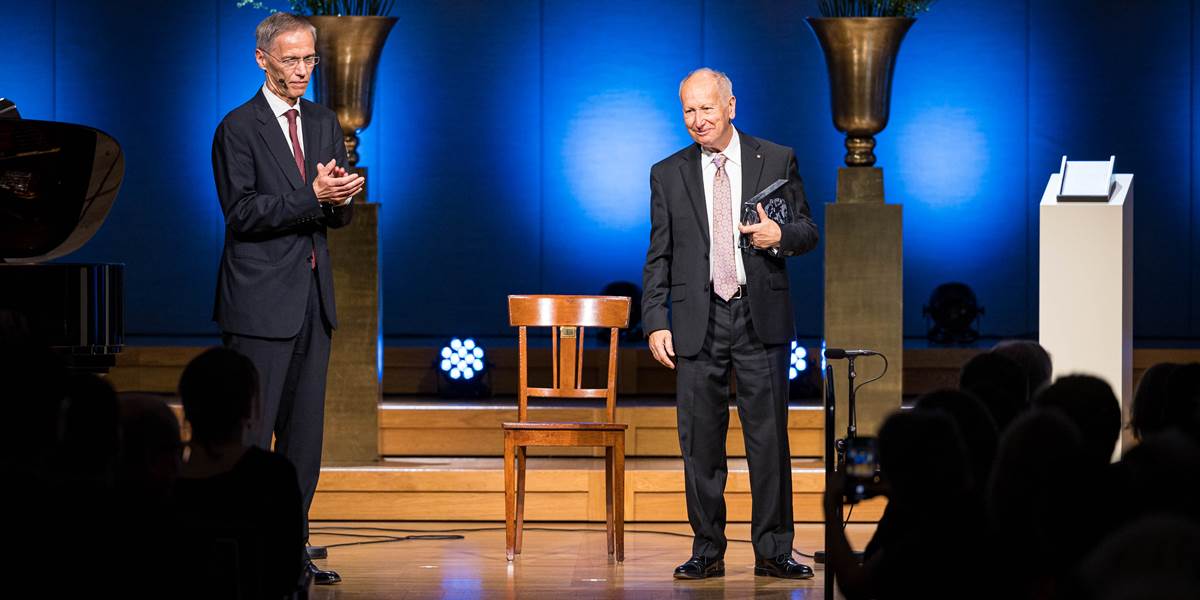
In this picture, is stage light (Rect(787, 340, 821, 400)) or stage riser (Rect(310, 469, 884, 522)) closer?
stage riser (Rect(310, 469, 884, 522))

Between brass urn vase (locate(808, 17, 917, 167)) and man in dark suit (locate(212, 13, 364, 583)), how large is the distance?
217 cm

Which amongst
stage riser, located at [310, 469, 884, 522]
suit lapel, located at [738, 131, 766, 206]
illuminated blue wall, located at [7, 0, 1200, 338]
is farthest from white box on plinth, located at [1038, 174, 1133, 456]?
illuminated blue wall, located at [7, 0, 1200, 338]

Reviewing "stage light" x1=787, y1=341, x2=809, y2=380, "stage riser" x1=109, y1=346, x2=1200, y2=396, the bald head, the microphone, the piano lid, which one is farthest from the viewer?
"stage riser" x1=109, y1=346, x2=1200, y2=396

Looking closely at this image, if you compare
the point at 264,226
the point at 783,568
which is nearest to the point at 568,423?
the point at 783,568

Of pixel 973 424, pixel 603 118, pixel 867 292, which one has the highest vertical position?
pixel 603 118

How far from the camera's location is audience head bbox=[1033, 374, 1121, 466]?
8.04 ft

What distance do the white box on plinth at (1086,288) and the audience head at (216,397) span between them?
268cm

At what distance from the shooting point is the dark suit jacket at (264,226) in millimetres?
3850

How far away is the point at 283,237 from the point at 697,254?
1.23 metres

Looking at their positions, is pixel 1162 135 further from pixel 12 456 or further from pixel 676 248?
pixel 12 456

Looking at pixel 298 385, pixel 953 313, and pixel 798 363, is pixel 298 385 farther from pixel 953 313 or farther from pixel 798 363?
pixel 953 313

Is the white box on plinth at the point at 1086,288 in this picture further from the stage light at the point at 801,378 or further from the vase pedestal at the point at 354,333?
the vase pedestal at the point at 354,333

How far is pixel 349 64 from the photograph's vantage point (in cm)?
531

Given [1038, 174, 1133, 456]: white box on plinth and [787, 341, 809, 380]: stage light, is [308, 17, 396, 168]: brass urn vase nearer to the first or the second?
[787, 341, 809, 380]: stage light
